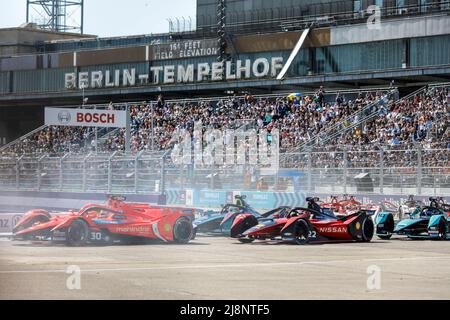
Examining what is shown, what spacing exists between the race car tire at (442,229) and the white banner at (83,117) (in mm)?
17344

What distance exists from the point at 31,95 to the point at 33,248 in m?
28.3

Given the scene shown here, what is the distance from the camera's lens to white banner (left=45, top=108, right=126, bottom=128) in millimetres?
36469

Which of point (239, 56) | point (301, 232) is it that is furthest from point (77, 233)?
point (239, 56)

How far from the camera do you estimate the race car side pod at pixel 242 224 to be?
22.0 m

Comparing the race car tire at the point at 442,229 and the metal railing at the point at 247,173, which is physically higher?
the metal railing at the point at 247,173

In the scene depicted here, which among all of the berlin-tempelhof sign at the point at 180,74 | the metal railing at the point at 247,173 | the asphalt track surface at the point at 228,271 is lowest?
the asphalt track surface at the point at 228,271

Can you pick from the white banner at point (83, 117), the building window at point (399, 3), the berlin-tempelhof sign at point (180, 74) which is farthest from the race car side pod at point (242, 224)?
the berlin-tempelhof sign at point (180, 74)

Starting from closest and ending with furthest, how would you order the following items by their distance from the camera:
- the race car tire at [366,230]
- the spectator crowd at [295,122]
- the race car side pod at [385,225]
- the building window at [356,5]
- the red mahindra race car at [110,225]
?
the red mahindra race car at [110,225] → the race car tire at [366,230] → the race car side pod at [385,225] → the spectator crowd at [295,122] → the building window at [356,5]

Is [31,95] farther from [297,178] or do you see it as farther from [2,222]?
[2,222]

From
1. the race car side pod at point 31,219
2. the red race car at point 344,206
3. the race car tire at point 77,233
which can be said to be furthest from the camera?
the red race car at point 344,206

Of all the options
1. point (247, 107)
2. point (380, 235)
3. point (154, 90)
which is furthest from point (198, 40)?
point (380, 235)

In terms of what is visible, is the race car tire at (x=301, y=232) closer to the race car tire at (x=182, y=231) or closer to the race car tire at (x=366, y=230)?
the race car tire at (x=366, y=230)

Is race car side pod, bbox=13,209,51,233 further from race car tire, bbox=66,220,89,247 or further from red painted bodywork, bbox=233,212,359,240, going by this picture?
red painted bodywork, bbox=233,212,359,240

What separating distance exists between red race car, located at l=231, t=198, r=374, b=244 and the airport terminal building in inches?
732
